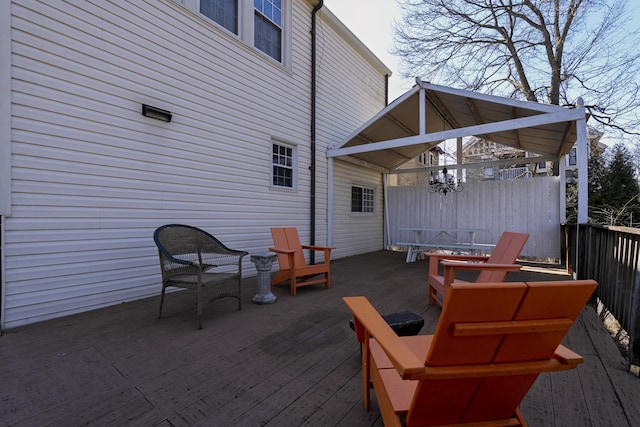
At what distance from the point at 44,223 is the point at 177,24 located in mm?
3052

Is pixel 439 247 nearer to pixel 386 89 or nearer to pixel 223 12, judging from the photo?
pixel 386 89

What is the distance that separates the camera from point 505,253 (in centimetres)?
331

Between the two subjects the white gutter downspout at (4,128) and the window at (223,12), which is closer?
the white gutter downspout at (4,128)

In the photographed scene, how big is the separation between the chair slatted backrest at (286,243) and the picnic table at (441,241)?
10.4 ft

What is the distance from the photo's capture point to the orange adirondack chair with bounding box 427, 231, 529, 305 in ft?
9.39

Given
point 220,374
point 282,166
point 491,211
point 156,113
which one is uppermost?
point 156,113

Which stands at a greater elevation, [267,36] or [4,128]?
[267,36]

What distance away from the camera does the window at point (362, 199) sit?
8.02 m

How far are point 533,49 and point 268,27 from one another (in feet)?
32.2

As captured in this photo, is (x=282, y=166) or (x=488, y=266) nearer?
(x=488, y=266)

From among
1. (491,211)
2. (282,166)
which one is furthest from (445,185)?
(282,166)

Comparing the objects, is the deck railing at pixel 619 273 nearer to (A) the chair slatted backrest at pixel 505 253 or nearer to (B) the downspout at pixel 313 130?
(A) the chair slatted backrest at pixel 505 253

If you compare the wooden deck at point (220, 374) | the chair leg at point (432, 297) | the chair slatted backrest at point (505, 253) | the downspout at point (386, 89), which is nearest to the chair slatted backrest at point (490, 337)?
the wooden deck at point (220, 374)

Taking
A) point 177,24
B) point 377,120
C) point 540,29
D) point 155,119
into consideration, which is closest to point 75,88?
point 155,119
